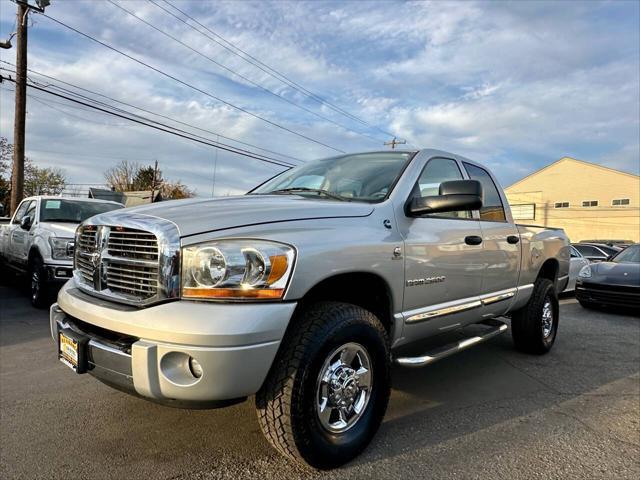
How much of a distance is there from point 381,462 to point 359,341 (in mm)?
695

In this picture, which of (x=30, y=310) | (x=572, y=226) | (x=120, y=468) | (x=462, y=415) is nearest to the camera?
(x=120, y=468)

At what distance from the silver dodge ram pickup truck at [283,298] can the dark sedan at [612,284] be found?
19.3ft

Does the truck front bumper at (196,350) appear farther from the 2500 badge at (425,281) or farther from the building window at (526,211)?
the building window at (526,211)

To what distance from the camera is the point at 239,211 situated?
2471mm

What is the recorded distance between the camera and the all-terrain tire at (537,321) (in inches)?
193

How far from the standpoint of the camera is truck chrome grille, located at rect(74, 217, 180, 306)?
2207 millimetres

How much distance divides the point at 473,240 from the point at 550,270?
231 centimetres

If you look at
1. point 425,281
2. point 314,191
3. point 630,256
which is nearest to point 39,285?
point 314,191

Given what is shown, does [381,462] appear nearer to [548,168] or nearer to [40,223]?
[40,223]

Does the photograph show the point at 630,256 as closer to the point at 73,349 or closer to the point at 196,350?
the point at 196,350

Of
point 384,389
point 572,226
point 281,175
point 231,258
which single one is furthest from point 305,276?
point 572,226

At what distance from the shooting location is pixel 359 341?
8.54 ft

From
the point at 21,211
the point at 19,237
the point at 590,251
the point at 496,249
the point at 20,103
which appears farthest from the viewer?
the point at 590,251

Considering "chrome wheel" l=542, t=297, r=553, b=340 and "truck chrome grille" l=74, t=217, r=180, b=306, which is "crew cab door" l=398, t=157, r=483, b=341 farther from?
"chrome wheel" l=542, t=297, r=553, b=340
